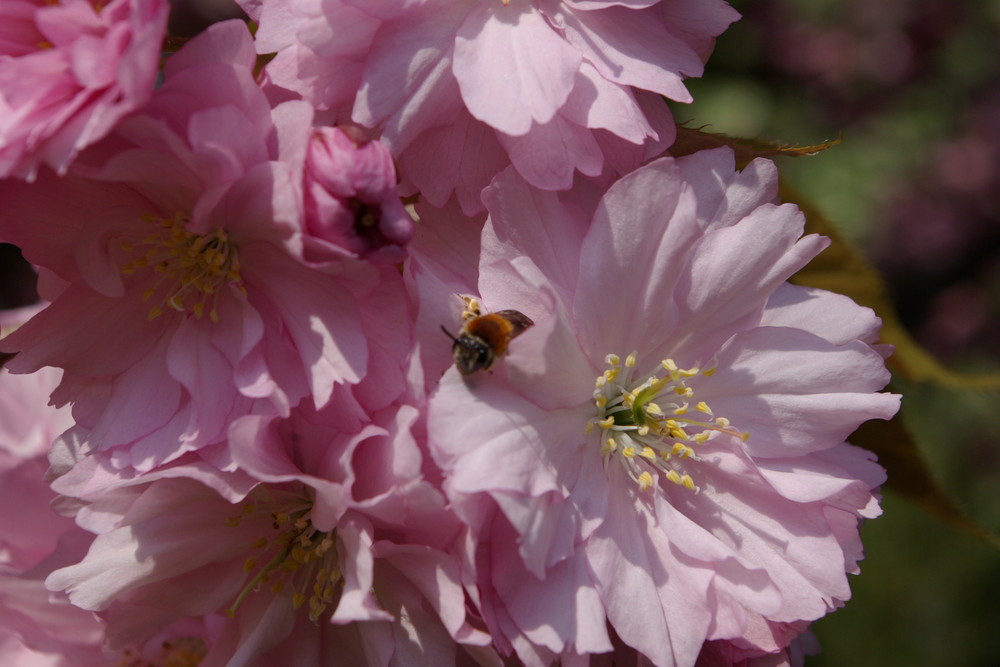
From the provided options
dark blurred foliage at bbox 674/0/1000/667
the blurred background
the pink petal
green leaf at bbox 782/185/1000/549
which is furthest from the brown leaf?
dark blurred foliage at bbox 674/0/1000/667

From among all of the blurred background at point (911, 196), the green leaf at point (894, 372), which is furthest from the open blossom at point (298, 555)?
the blurred background at point (911, 196)

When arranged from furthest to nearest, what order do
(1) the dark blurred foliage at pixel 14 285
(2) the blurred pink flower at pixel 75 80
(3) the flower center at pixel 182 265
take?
1. (1) the dark blurred foliage at pixel 14 285
2. (3) the flower center at pixel 182 265
3. (2) the blurred pink flower at pixel 75 80

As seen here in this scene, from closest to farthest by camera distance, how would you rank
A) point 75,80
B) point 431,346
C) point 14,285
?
point 75,80 < point 431,346 < point 14,285

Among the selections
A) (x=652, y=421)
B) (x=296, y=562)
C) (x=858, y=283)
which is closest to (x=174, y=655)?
(x=296, y=562)

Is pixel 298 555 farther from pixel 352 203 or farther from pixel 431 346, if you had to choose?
pixel 352 203

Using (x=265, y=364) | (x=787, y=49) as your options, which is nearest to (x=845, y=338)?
(x=265, y=364)

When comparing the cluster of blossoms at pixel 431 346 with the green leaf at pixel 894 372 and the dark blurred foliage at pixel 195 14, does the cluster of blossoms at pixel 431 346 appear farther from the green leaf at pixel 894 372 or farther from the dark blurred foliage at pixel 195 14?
the dark blurred foliage at pixel 195 14
